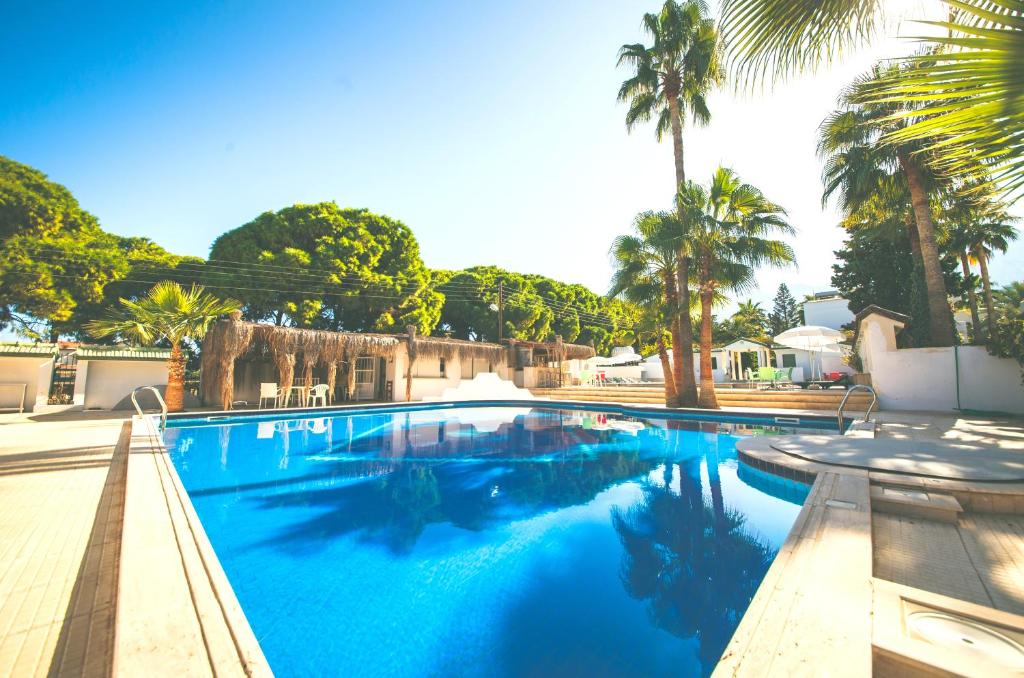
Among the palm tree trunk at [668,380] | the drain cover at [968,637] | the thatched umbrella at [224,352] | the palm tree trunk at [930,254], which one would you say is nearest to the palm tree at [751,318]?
the palm tree trunk at [930,254]

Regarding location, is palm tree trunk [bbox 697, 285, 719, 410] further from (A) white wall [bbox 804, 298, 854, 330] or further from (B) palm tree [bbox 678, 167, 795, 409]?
(A) white wall [bbox 804, 298, 854, 330]

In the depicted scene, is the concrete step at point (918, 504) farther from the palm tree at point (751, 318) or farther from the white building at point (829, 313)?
the palm tree at point (751, 318)

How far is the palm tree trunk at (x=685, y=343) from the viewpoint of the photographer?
40.9 ft

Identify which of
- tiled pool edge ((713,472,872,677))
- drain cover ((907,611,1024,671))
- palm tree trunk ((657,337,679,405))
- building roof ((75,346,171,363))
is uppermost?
building roof ((75,346,171,363))

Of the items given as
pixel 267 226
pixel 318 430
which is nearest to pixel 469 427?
pixel 318 430

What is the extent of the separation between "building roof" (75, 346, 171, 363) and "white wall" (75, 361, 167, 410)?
0.56ft

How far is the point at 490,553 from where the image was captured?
3928 millimetres

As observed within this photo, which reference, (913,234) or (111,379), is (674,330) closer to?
(913,234)

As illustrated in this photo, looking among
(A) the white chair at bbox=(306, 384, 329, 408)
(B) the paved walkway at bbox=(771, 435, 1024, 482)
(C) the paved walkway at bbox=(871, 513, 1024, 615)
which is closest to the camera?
(C) the paved walkway at bbox=(871, 513, 1024, 615)

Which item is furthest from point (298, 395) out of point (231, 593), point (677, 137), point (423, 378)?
point (677, 137)

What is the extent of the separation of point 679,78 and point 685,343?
8.93 metres

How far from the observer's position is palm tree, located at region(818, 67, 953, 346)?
10477mm

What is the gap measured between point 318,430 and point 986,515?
12.1 m

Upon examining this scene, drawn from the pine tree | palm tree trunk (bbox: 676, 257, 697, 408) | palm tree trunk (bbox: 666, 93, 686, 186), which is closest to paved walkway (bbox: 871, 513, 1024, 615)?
palm tree trunk (bbox: 676, 257, 697, 408)
